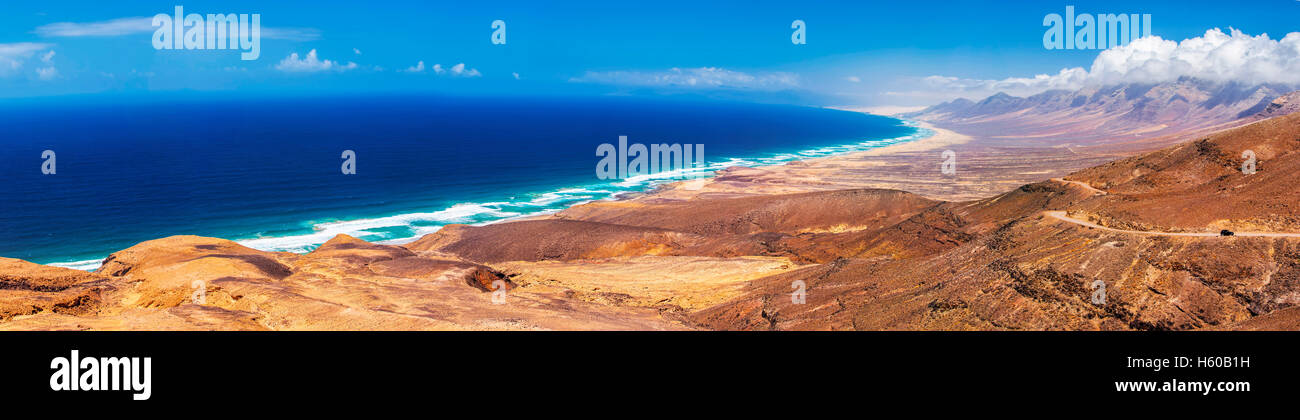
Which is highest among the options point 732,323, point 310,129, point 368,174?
point 310,129

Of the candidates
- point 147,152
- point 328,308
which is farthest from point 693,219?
point 147,152

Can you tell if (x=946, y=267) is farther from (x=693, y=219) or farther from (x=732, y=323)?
(x=693, y=219)

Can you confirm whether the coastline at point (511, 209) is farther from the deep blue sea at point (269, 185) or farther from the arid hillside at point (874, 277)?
the arid hillside at point (874, 277)

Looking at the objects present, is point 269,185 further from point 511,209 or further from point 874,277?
point 874,277

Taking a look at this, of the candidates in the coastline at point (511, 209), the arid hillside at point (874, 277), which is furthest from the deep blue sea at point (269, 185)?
the arid hillside at point (874, 277)

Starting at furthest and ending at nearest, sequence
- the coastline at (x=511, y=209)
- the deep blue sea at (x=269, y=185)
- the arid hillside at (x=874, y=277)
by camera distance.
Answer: the deep blue sea at (x=269, y=185) < the coastline at (x=511, y=209) < the arid hillside at (x=874, y=277)

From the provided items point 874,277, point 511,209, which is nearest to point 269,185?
point 511,209

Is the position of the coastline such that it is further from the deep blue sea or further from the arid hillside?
the arid hillside

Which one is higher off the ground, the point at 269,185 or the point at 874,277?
the point at 269,185

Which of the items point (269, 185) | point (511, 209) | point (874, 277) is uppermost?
point (269, 185)

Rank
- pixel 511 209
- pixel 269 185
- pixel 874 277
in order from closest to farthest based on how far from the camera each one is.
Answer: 1. pixel 874 277
2. pixel 511 209
3. pixel 269 185
